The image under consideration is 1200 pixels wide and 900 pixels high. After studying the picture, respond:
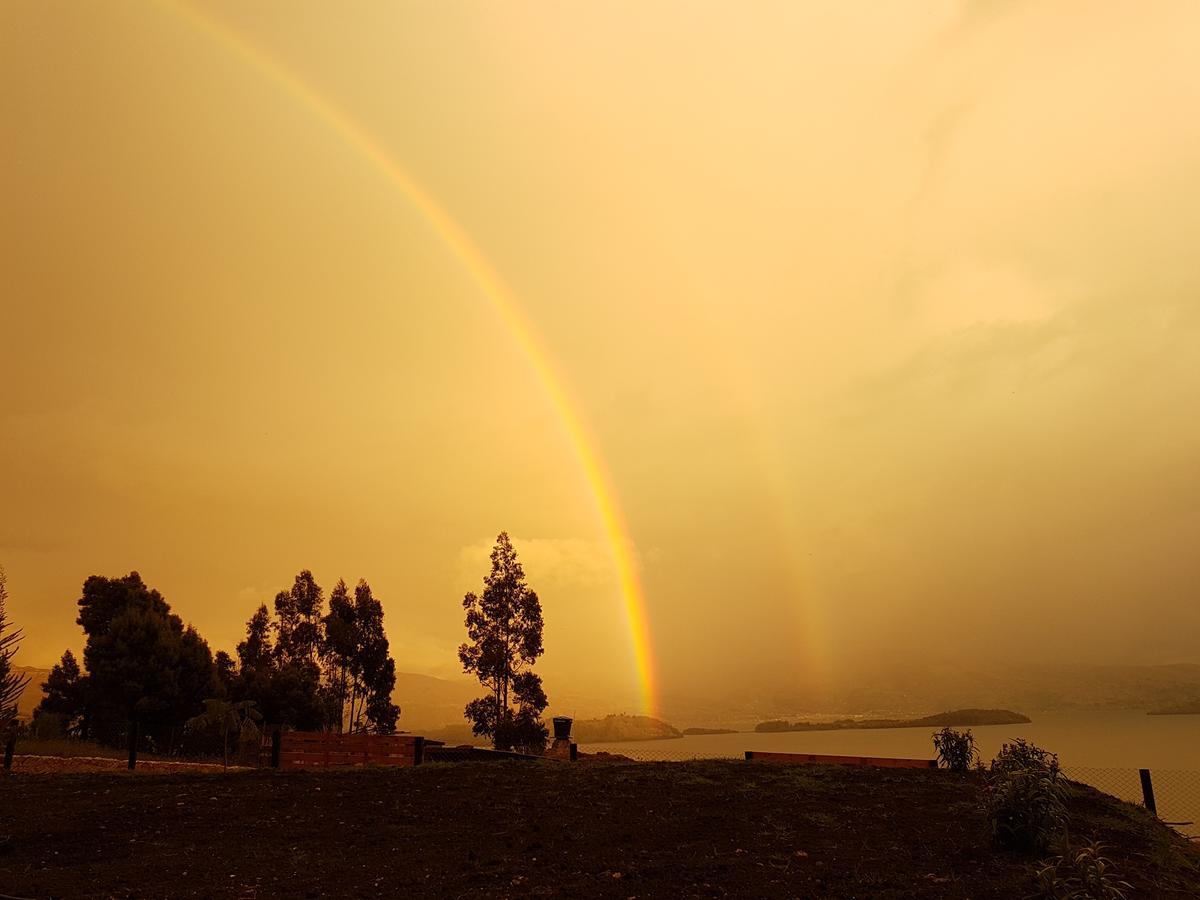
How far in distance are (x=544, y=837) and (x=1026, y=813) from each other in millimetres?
8840

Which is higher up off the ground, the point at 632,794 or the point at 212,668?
the point at 212,668

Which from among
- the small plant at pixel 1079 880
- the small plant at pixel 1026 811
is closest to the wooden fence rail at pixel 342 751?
the small plant at pixel 1026 811

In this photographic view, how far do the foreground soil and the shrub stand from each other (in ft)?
1.78

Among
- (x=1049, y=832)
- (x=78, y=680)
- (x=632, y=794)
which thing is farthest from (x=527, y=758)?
(x=78, y=680)

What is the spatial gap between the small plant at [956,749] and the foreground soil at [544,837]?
104 centimetres

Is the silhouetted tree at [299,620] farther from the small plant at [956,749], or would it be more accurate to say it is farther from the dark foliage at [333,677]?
the small plant at [956,749]

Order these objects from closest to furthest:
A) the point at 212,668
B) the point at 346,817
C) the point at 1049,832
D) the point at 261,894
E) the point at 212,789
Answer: the point at 261,894 < the point at 1049,832 < the point at 346,817 < the point at 212,789 < the point at 212,668

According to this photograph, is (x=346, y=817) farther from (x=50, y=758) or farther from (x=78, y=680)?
(x=78, y=680)

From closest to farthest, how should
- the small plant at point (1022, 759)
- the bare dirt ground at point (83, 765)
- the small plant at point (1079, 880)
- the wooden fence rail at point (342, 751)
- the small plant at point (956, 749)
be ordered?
the small plant at point (1079, 880) < the small plant at point (1022, 759) < the small plant at point (956, 749) < the wooden fence rail at point (342, 751) < the bare dirt ground at point (83, 765)

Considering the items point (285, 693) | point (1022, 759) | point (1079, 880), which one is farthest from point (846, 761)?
point (285, 693)

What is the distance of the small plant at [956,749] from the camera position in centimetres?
2067

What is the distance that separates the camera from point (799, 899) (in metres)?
10.7

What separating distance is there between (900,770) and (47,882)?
19510 millimetres

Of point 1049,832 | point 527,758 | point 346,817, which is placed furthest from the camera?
point 527,758
